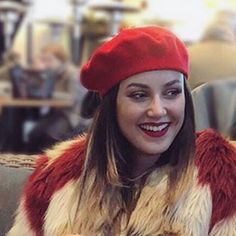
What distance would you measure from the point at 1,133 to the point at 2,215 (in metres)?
3.71

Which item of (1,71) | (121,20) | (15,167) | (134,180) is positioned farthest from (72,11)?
(134,180)

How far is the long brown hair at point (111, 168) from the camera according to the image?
152 cm

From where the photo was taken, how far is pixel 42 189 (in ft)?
5.39

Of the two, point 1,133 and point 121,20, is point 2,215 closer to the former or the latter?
point 1,133

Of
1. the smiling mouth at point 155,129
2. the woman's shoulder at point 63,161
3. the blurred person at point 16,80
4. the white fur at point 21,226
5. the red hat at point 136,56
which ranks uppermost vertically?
the red hat at point 136,56

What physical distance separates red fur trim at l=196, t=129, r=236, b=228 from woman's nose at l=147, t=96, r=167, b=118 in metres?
0.15

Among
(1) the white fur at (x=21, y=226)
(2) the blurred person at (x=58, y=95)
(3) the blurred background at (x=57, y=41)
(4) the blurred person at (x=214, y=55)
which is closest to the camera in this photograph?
(1) the white fur at (x=21, y=226)

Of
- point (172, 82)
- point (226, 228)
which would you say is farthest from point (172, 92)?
point (226, 228)

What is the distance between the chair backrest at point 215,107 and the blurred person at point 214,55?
2.08ft

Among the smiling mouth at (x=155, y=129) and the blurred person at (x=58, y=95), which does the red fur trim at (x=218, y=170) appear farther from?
the blurred person at (x=58, y=95)

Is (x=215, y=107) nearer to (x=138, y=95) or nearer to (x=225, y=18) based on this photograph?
(x=138, y=95)

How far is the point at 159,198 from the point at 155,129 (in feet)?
0.51

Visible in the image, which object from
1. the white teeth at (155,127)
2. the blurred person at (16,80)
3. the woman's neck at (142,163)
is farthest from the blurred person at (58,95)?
the white teeth at (155,127)

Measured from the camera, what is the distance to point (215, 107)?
80.9 inches
